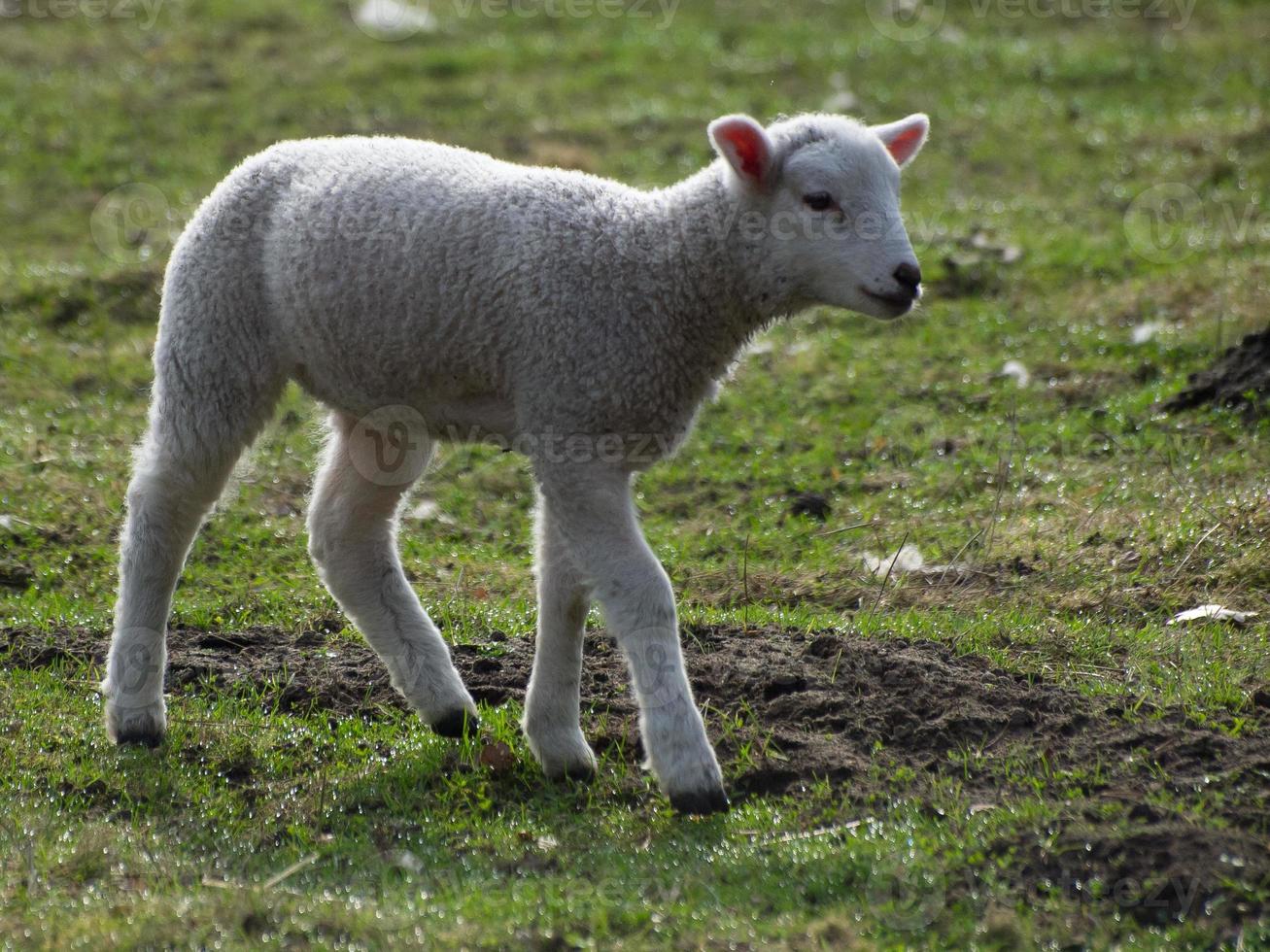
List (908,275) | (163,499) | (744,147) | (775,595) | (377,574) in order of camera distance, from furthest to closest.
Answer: (775,595) → (377,574) → (163,499) → (744,147) → (908,275)

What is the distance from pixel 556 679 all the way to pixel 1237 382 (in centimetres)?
426

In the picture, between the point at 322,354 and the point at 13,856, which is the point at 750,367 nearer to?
the point at 322,354

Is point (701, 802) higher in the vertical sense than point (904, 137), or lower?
lower

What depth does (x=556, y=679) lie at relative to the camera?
4.84 metres

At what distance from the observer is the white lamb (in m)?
4.43

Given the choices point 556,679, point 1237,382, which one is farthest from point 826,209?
point 1237,382

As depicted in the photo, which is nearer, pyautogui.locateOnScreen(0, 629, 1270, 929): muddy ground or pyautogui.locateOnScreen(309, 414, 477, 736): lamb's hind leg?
pyautogui.locateOnScreen(0, 629, 1270, 929): muddy ground

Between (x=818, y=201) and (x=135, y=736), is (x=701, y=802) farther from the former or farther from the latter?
(x=135, y=736)

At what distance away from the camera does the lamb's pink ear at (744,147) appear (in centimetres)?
436

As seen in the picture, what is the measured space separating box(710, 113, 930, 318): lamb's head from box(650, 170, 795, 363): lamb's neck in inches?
1.3

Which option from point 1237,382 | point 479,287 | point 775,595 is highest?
point 479,287

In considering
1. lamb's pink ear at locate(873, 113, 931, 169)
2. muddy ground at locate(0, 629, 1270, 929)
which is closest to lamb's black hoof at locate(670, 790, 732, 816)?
muddy ground at locate(0, 629, 1270, 929)

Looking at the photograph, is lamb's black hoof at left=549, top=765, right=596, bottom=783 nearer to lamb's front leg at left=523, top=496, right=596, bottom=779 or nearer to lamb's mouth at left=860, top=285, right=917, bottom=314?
lamb's front leg at left=523, top=496, right=596, bottom=779

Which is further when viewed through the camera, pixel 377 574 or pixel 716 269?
pixel 377 574
